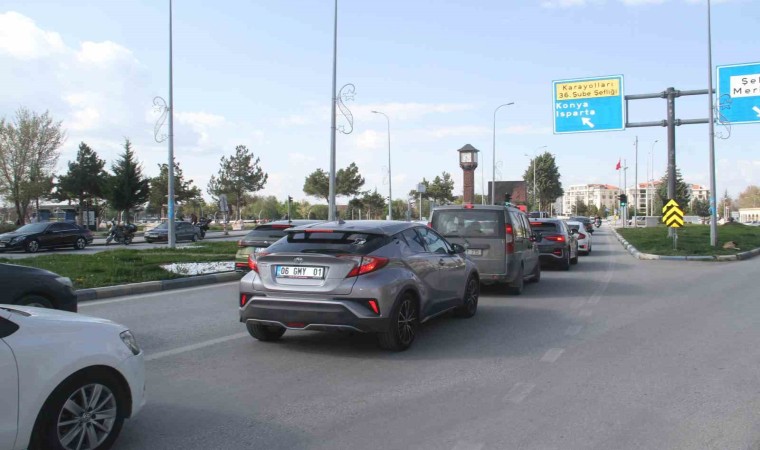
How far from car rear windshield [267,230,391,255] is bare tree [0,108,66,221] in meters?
51.4

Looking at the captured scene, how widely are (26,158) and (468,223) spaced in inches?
2020

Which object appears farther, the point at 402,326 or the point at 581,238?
the point at 581,238

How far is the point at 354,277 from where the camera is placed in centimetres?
659

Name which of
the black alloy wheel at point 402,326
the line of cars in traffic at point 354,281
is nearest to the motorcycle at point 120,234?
the line of cars in traffic at point 354,281

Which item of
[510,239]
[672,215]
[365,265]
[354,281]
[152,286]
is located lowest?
[152,286]

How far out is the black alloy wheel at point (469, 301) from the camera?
9.23 metres

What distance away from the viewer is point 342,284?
6555mm

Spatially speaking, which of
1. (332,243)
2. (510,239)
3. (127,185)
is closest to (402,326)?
(332,243)

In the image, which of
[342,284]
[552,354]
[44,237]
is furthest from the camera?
[44,237]

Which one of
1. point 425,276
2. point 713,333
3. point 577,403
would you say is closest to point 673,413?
point 577,403

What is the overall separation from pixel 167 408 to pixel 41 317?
1.51 meters

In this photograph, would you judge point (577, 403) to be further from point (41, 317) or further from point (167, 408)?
point (41, 317)

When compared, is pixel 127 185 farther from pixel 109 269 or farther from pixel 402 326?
pixel 402 326

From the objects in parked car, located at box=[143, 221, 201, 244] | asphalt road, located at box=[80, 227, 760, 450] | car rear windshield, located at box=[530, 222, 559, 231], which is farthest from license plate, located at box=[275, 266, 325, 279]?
parked car, located at box=[143, 221, 201, 244]
